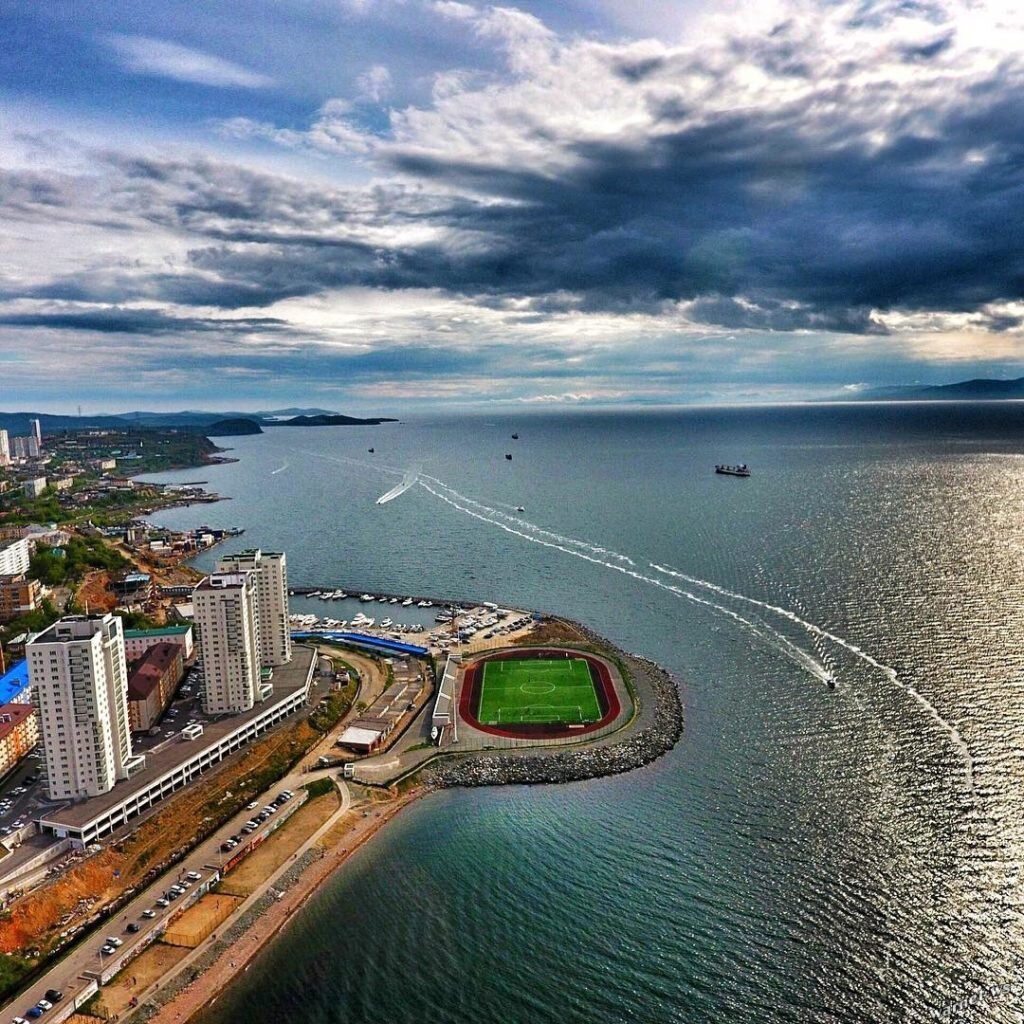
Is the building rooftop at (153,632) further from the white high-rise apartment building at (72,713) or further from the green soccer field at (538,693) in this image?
the green soccer field at (538,693)

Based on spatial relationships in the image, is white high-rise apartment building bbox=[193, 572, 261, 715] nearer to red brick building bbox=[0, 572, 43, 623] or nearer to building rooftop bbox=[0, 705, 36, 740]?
building rooftop bbox=[0, 705, 36, 740]

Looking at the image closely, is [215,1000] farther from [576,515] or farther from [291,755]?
[576,515]

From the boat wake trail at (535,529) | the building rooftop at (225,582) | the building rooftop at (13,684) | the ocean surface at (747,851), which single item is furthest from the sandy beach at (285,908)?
the boat wake trail at (535,529)

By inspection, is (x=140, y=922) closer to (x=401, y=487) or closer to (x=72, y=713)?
(x=72, y=713)

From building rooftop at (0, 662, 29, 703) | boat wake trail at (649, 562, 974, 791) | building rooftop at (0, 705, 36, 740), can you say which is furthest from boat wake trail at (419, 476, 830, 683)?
building rooftop at (0, 662, 29, 703)

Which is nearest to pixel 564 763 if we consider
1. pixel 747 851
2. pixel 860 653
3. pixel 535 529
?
pixel 747 851
